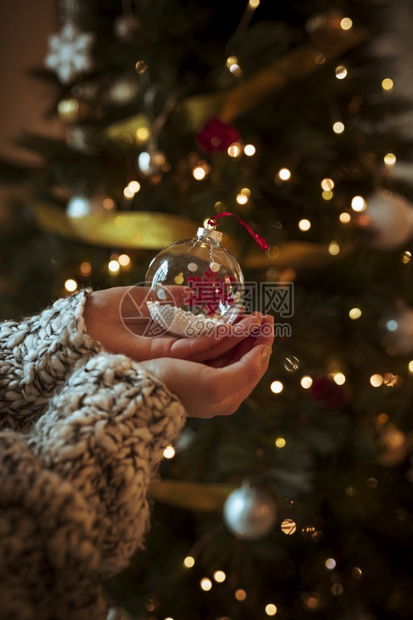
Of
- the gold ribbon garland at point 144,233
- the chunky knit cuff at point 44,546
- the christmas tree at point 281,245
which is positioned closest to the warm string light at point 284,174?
the christmas tree at point 281,245

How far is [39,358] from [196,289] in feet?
0.56

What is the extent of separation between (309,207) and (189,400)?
0.62m

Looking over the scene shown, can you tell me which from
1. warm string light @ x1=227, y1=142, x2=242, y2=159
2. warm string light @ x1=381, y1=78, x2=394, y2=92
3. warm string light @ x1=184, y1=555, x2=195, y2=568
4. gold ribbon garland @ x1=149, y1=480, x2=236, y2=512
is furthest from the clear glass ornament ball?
warm string light @ x1=381, y1=78, x2=394, y2=92

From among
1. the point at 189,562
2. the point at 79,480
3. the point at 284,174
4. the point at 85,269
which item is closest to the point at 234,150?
the point at 284,174

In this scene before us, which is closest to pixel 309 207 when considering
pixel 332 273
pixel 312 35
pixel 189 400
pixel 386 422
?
pixel 332 273

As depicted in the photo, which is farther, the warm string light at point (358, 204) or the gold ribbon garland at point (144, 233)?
the warm string light at point (358, 204)

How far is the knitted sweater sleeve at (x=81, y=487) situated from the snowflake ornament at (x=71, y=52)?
0.81 meters

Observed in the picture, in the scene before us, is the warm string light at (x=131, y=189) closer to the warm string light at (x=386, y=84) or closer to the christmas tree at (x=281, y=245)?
the christmas tree at (x=281, y=245)

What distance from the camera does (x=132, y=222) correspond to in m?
0.85

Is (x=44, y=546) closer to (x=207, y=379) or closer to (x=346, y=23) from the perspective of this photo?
(x=207, y=379)

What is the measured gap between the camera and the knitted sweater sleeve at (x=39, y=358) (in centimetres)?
48

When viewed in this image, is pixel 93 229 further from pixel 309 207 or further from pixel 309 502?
pixel 309 502

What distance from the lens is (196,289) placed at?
0.48 m

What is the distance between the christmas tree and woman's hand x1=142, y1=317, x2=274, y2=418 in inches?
14.0
